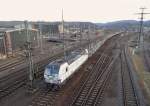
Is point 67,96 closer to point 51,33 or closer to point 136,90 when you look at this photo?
point 136,90

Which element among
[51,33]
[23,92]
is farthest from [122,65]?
[51,33]

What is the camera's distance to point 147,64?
135ft

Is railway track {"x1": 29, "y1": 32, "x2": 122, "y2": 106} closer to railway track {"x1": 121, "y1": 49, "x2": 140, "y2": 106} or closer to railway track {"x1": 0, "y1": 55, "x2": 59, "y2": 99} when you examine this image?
railway track {"x1": 121, "y1": 49, "x2": 140, "y2": 106}

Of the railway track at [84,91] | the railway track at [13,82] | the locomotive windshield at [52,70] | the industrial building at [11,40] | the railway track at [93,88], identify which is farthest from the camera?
the industrial building at [11,40]

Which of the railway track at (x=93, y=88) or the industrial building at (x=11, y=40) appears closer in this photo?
the railway track at (x=93, y=88)

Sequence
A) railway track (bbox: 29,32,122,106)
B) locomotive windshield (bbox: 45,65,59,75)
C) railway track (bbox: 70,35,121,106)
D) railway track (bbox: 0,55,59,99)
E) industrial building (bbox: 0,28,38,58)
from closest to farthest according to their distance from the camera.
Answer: railway track (bbox: 29,32,122,106)
railway track (bbox: 70,35,121,106)
locomotive windshield (bbox: 45,65,59,75)
railway track (bbox: 0,55,59,99)
industrial building (bbox: 0,28,38,58)

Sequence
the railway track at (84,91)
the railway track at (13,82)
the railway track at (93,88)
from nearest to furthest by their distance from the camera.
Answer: the railway track at (84,91) < the railway track at (93,88) < the railway track at (13,82)

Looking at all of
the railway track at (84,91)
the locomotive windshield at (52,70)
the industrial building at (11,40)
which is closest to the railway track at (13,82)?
the railway track at (84,91)

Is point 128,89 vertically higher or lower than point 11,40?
lower

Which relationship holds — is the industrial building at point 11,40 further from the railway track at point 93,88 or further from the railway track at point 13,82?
the railway track at point 93,88

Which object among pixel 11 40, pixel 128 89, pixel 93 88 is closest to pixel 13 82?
pixel 93 88

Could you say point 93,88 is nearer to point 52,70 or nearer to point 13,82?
point 52,70

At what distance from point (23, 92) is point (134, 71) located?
65.2 ft

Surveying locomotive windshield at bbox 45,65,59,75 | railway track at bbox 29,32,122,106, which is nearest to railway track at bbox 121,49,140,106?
railway track at bbox 29,32,122,106
